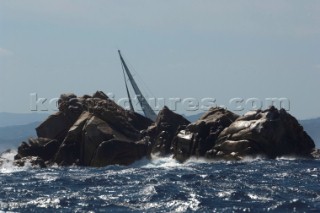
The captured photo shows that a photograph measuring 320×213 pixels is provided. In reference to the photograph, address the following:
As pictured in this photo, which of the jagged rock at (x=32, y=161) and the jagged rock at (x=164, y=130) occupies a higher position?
the jagged rock at (x=164, y=130)

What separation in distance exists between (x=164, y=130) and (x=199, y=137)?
7.18m

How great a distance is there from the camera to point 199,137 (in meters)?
66.0

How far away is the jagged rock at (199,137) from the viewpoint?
6556cm

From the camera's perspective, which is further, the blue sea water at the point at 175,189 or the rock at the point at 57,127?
the rock at the point at 57,127

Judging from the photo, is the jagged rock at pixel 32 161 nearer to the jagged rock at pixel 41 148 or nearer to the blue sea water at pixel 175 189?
the jagged rock at pixel 41 148

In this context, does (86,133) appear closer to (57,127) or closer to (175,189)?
(57,127)

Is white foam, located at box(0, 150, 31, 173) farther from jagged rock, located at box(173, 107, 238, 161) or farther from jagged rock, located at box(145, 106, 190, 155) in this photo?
jagged rock, located at box(173, 107, 238, 161)

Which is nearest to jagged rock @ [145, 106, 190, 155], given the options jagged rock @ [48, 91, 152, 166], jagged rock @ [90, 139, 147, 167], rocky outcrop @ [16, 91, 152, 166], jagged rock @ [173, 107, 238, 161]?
rocky outcrop @ [16, 91, 152, 166]

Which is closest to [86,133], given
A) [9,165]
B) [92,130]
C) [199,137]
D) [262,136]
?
[92,130]

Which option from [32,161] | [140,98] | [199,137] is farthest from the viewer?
[140,98]

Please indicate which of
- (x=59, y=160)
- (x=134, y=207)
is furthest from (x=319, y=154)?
(x=134, y=207)

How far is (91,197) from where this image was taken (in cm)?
3800

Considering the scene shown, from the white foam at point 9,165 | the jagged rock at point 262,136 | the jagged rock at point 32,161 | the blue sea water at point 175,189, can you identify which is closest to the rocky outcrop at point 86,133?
the jagged rock at point 32,161

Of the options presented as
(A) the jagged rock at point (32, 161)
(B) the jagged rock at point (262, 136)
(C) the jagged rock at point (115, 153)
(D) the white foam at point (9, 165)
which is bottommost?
(D) the white foam at point (9, 165)
